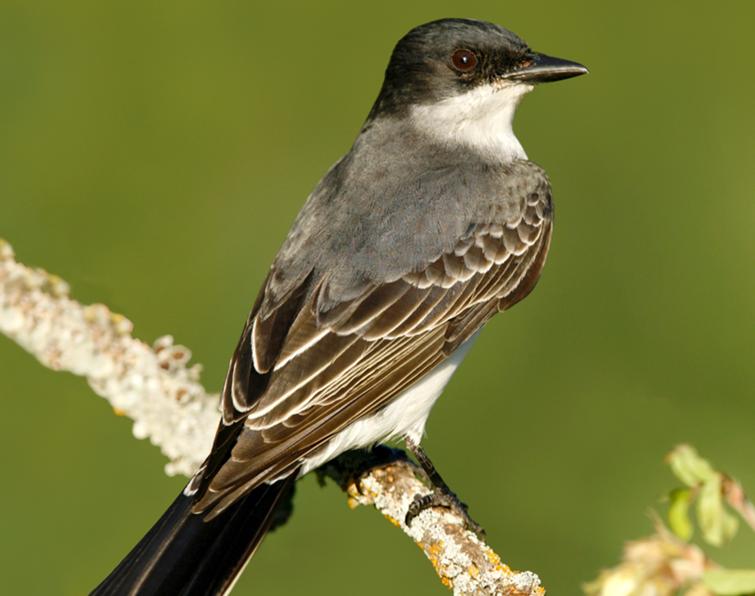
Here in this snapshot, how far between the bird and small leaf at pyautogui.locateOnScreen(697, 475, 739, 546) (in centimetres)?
194

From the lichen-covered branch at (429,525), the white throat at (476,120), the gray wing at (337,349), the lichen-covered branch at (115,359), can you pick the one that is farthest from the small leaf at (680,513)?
the white throat at (476,120)

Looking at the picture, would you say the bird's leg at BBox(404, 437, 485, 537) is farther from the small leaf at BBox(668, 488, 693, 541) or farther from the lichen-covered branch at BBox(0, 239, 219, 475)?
the small leaf at BBox(668, 488, 693, 541)

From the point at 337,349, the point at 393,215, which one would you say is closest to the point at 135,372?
the point at 337,349

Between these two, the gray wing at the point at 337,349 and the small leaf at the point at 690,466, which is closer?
the small leaf at the point at 690,466

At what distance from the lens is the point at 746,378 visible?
5.33 meters

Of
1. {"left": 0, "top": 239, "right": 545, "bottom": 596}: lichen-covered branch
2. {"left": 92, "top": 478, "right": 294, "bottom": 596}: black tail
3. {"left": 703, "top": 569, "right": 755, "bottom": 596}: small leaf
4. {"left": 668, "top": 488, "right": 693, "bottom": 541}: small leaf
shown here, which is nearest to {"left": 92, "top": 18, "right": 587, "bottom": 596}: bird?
{"left": 92, "top": 478, "right": 294, "bottom": 596}: black tail

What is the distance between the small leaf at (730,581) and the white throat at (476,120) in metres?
3.12

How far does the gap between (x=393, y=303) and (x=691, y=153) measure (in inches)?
110

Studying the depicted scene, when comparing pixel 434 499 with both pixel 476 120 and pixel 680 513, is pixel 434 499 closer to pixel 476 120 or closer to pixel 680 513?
pixel 476 120

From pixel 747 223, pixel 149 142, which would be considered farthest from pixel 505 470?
pixel 149 142

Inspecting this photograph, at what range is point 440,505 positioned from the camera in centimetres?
388

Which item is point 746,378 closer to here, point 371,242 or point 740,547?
point 740,547

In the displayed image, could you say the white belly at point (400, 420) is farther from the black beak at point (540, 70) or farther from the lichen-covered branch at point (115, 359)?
the black beak at point (540, 70)

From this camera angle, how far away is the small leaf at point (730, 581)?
1.68 metres
